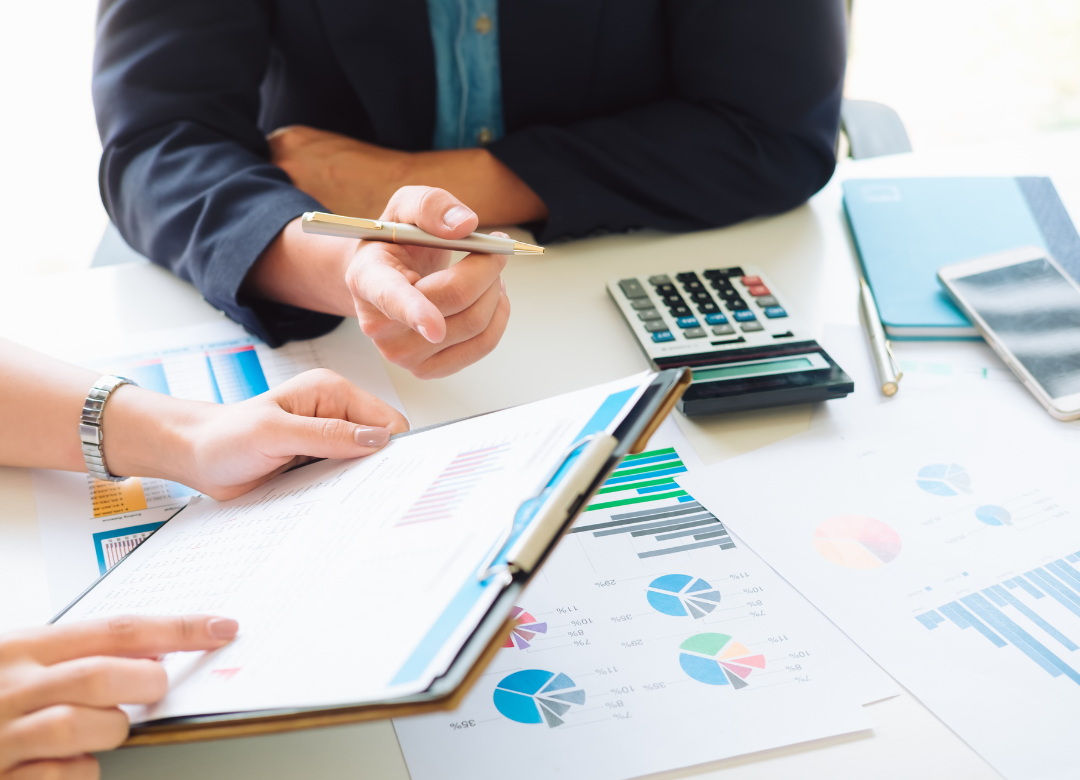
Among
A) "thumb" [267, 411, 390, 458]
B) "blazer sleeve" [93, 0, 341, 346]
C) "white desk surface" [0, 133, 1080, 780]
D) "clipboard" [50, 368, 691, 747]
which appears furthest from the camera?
"blazer sleeve" [93, 0, 341, 346]

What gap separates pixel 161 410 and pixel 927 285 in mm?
674

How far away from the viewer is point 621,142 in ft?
2.85

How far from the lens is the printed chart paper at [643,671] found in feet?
1.35

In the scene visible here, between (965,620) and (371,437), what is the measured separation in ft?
1.22

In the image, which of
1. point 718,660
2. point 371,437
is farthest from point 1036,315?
point 371,437

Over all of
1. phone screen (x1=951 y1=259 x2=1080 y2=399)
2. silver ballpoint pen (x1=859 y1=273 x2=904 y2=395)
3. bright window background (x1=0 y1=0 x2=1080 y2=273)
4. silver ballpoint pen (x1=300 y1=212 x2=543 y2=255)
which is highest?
silver ballpoint pen (x1=300 y1=212 x2=543 y2=255)

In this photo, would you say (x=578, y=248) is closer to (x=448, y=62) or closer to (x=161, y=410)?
(x=448, y=62)

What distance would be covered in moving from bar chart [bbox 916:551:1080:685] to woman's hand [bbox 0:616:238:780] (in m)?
0.41

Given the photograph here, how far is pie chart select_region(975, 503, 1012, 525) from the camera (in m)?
0.55

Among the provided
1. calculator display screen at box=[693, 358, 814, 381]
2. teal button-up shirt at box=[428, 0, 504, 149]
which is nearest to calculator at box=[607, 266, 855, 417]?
calculator display screen at box=[693, 358, 814, 381]

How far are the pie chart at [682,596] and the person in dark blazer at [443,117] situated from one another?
363mm

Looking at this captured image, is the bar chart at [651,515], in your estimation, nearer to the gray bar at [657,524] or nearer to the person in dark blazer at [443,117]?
the gray bar at [657,524]

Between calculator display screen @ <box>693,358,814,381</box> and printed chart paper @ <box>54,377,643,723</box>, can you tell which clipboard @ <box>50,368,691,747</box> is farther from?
calculator display screen @ <box>693,358,814,381</box>

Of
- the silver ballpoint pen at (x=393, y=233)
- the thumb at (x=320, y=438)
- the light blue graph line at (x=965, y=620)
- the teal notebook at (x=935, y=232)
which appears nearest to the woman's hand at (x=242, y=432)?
the thumb at (x=320, y=438)
